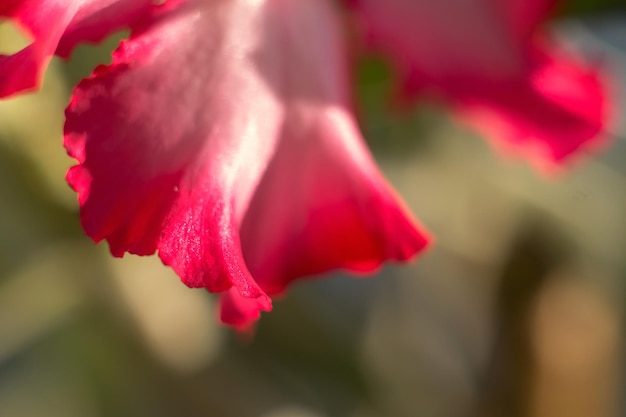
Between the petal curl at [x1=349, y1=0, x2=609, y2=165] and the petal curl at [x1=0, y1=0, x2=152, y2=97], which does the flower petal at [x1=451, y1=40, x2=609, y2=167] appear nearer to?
the petal curl at [x1=349, y1=0, x2=609, y2=165]

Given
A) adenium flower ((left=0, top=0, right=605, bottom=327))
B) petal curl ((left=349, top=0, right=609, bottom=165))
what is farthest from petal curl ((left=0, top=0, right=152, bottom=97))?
petal curl ((left=349, top=0, right=609, bottom=165))

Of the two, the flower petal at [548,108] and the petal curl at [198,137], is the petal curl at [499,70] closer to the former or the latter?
the flower petal at [548,108]

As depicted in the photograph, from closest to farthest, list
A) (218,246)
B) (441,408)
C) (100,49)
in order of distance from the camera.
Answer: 1. (218,246)
2. (100,49)
3. (441,408)

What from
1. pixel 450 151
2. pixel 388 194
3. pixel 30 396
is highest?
pixel 388 194

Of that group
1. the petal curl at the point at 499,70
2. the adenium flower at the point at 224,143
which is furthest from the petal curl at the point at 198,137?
the petal curl at the point at 499,70

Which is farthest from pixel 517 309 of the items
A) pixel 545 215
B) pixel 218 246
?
pixel 218 246

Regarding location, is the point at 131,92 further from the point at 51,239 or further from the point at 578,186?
the point at 578,186
